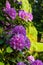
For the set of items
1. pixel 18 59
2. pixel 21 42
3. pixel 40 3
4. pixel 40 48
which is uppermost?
pixel 21 42

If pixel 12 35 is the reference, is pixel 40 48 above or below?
below

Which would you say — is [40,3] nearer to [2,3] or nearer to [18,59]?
[2,3]

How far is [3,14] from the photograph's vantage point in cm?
303

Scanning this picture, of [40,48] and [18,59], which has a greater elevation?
[18,59]

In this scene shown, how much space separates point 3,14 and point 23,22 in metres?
0.27

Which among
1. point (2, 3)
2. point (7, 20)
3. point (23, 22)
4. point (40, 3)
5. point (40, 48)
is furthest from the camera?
point (40, 3)

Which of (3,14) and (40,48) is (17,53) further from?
(40,48)

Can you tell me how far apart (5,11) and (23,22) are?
0.27 meters

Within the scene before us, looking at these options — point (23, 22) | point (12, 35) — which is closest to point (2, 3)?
point (23, 22)

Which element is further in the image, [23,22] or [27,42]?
[23,22]

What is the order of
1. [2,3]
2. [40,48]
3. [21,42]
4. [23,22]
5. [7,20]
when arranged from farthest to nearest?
1. [40,48]
2. [2,3]
3. [23,22]
4. [7,20]
5. [21,42]

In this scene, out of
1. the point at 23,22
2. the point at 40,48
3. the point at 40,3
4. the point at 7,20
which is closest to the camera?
the point at 7,20

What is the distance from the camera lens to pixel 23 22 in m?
3.19

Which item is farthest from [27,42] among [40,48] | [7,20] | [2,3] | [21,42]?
[40,48]
